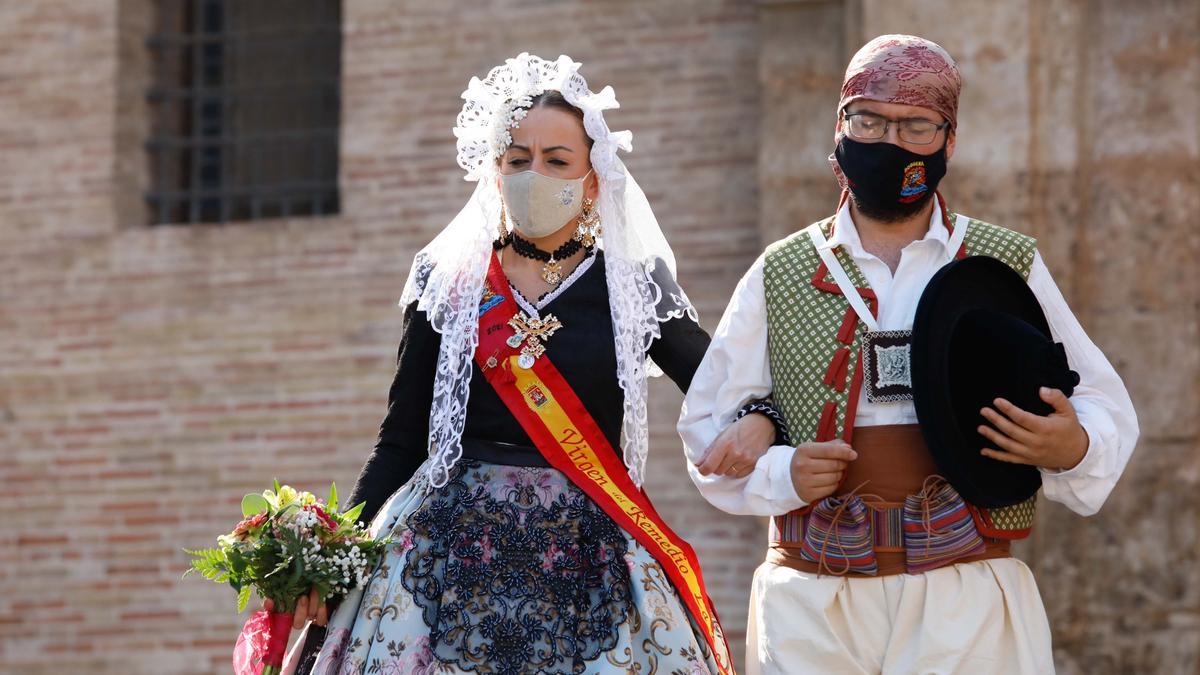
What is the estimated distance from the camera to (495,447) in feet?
14.9

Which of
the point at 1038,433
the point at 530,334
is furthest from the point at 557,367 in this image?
the point at 1038,433

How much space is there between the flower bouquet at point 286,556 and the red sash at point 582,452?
445 millimetres

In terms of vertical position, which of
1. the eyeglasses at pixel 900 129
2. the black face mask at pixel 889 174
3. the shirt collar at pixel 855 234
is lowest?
the shirt collar at pixel 855 234

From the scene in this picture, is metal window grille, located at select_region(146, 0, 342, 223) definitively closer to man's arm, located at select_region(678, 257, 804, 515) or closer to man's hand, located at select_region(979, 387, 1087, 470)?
man's arm, located at select_region(678, 257, 804, 515)

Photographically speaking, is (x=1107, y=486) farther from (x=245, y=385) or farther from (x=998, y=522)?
(x=245, y=385)

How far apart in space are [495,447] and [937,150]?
1.24 m

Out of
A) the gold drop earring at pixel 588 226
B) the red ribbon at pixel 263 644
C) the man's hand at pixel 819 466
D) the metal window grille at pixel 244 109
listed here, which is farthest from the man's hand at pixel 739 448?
the metal window grille at pixel 244 109

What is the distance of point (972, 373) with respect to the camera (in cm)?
395

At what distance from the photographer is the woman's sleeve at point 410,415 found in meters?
4.65

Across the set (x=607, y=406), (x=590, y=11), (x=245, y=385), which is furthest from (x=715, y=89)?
(x=607, y=406)

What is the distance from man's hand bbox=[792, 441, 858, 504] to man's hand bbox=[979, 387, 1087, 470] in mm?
288

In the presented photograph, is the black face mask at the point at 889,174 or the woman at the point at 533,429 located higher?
the black face mask at the point at 889,174

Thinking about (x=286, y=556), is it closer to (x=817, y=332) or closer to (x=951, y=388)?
(x=817, y=332)
